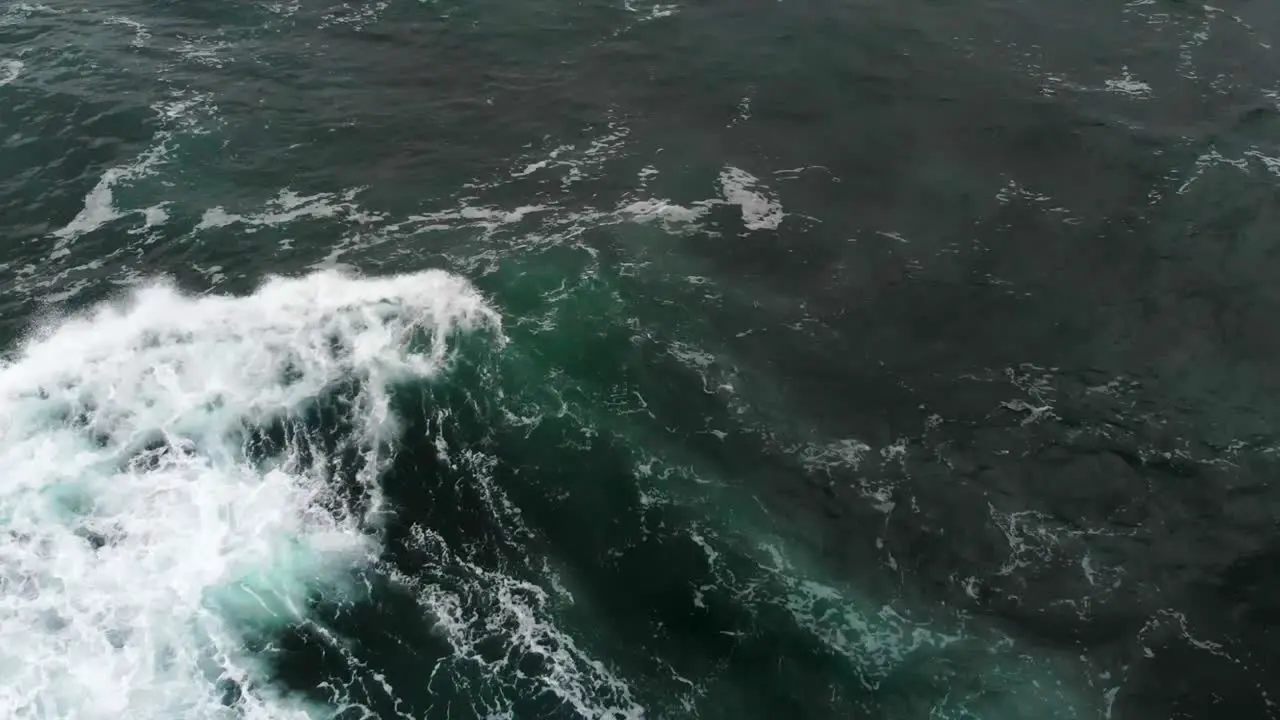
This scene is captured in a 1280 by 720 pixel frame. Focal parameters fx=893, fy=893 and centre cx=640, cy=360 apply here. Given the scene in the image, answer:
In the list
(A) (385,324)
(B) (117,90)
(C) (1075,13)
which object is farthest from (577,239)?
(C) (1075,13)

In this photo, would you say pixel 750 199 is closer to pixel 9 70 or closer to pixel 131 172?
pixel 131 172

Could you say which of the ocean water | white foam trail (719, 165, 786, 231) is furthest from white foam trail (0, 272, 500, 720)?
white foam trail (719, 165, 786, 231)

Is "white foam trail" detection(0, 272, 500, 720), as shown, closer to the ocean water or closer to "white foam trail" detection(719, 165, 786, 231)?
the ocean water

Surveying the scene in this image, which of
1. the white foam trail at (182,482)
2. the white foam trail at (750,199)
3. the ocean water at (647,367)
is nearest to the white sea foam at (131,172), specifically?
the ocean water at (647,367)

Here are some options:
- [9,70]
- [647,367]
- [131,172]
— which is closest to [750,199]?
[647,367]

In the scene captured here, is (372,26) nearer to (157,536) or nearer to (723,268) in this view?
(723,268)

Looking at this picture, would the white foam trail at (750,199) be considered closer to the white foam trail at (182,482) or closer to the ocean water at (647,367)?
the ocean water at (647,367)

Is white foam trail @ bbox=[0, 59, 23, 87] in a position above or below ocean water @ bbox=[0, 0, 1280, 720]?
above
